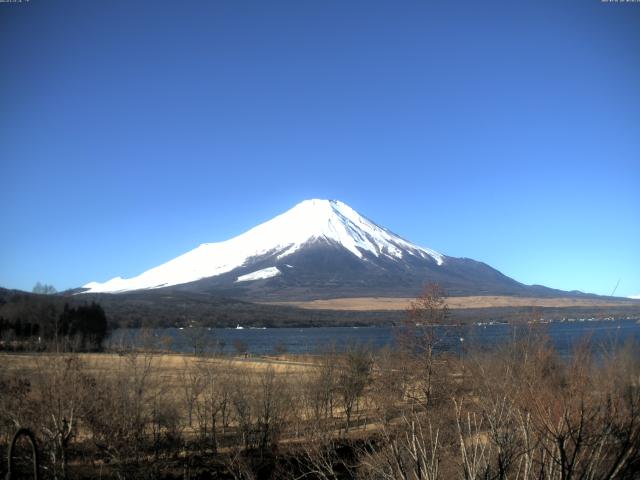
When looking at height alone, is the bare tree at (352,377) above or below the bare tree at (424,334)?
below

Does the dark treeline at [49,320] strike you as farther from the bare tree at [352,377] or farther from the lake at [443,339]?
the bare tree at [352,377]

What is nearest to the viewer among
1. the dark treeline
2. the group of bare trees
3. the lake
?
the group of bare trees

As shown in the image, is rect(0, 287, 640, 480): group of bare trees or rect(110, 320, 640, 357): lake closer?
rect(0, 287, 640, 480): group of bare trees

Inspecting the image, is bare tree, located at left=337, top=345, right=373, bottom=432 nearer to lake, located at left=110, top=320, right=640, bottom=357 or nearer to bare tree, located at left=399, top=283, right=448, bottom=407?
lake, located at left=110, top=320, right=640, bottom=357

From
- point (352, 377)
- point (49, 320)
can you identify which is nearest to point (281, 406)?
point (352, 377)

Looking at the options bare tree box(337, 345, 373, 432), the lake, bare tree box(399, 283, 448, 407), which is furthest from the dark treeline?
bare tree box(399, 283, 448, 407)

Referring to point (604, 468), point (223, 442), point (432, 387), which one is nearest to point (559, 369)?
point (432, 387)

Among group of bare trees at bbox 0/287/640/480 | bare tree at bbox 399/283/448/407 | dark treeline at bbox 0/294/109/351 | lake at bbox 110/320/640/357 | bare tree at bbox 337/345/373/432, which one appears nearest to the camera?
group of bare trees at bbox 0/287/640/480

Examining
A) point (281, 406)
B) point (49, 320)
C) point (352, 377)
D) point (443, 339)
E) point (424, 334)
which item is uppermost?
point (424, 334)

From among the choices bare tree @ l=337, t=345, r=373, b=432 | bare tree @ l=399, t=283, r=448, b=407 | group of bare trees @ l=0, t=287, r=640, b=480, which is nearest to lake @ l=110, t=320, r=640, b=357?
bare tree @ l=399, t=283, r=448, b=407

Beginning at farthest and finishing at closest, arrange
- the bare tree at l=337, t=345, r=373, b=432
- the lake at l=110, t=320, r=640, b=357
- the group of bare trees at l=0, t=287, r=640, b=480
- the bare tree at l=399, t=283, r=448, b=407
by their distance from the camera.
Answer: the bare tree at l=337, t=345, r=373, b=432 → the lake at l=110, t=320, r=640, b=357 → the bare tree at l=399, t=283, r=448, b=407 → the group of bare trees at l=0, t=287, r=640, b=480

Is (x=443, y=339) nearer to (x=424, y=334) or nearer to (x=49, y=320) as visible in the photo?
(x=424, y=334)

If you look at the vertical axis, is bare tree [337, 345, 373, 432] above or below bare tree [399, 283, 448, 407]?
below

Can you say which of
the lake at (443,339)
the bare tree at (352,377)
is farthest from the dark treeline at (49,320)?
the bare tree at (352,377)
